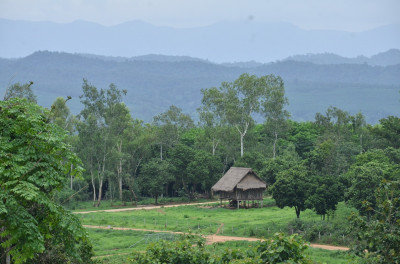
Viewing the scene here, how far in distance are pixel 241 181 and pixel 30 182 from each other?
39806 mm

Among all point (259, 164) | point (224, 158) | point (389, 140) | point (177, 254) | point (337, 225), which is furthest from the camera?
point (224, 158)

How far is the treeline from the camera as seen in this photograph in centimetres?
5141

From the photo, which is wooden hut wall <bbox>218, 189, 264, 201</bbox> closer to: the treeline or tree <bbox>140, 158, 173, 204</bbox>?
the treeline

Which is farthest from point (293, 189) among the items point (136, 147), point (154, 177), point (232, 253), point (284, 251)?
point (136, 147)

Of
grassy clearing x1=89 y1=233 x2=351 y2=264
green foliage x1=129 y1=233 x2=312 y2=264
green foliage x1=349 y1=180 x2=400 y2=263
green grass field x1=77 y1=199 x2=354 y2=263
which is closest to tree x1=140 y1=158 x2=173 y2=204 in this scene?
green grass field x1=77 y1=199 x2=354 y2=263

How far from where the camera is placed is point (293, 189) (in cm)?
3528

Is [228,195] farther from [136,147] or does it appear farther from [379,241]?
[379,241]

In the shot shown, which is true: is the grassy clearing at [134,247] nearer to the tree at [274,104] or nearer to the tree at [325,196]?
the tree at [325,196]

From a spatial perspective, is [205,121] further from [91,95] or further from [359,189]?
[359,189]

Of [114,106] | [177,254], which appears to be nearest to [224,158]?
[114,106]

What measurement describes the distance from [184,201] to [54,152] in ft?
151

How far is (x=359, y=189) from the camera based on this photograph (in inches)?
1272

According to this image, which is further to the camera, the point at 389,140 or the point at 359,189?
the point at 389,140

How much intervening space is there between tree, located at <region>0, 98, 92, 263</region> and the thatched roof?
37.6 m
